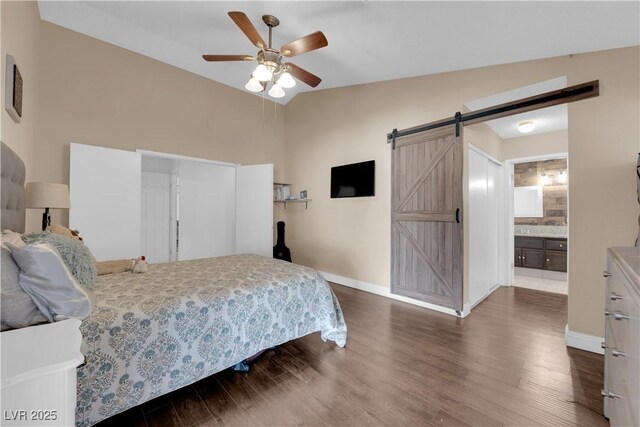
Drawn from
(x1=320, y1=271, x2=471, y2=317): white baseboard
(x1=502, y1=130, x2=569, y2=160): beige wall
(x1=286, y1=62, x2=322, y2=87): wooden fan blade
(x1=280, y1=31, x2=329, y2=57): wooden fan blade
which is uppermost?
(x1=286, y1=62, x2=322, y2=87): wooden fan blade

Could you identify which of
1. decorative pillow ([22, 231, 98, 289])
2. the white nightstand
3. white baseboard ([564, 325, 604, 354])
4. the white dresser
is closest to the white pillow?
the white nightstand

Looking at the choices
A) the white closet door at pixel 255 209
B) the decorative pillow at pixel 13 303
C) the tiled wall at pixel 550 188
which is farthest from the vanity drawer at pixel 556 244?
the decorative pillow at pixel 13 303

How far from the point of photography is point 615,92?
210 cm

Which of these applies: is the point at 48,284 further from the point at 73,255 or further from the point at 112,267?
the point at 112,267

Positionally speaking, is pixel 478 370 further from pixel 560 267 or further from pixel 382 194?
pixel 560 267

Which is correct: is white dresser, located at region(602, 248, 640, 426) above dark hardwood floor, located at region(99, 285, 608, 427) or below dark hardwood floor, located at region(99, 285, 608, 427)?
above

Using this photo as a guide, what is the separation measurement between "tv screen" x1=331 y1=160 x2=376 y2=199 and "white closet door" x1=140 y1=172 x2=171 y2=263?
3013mm

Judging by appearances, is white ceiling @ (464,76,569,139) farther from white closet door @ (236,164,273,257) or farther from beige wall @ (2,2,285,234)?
beige wall @ (2,2,285,234)

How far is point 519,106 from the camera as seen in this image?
267cm

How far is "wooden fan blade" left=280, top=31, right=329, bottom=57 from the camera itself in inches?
82.2

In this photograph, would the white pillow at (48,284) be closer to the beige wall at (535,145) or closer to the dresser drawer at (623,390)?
the dresser drawer at (623,390)

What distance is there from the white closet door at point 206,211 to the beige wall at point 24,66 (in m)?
1.96

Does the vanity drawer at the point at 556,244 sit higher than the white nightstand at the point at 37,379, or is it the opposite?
the white nightstand at the point at 37,379

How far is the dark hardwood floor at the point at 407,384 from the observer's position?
1.51m
